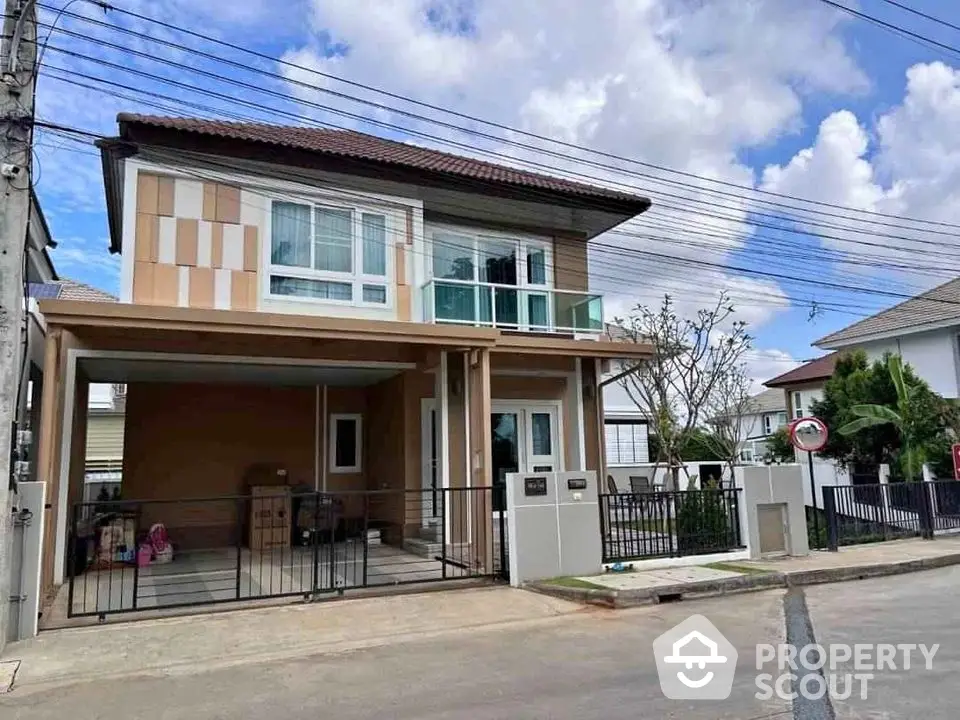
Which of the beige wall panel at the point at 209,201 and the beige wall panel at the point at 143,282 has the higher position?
the beige wall panel at the point at 209,201

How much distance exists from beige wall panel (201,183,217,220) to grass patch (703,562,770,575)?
9347 mm

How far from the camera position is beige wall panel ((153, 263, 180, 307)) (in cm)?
1075

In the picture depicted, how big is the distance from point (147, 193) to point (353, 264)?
331cm

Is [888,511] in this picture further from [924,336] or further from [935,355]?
[924,336]

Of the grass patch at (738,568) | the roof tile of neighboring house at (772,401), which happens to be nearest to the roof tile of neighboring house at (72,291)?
the grass patch at (738,568)

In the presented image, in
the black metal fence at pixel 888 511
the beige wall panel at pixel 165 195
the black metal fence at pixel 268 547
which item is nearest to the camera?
the black metal fence at pixel 268 547

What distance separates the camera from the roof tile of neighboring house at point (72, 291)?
11.2m

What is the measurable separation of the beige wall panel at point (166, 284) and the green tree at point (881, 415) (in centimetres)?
1628

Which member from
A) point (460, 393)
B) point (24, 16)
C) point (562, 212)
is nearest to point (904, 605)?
point (460, 393)

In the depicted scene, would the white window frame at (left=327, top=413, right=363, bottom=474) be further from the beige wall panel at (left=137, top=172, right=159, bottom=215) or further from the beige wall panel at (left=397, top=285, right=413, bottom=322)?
the beige wall panel at (left=137, top=172, right=159, bottom=215)

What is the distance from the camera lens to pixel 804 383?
28078 mm

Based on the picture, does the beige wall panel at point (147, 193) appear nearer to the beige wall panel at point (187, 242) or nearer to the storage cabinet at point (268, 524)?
the beige wall panel at point (187, 242)

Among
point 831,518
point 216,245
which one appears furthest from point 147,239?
point 831,518

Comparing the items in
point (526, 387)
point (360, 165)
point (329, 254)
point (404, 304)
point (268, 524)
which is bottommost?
point (268, 524)
